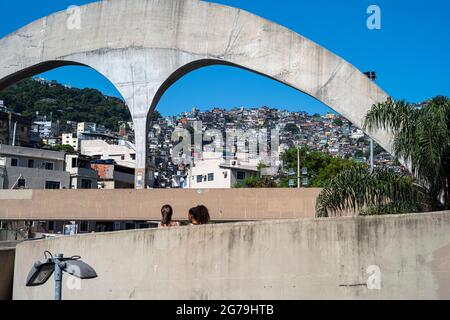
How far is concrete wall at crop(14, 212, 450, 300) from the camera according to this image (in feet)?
27.9

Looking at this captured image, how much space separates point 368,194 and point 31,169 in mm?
34734

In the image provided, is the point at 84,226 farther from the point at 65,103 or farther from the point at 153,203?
the point at 65,103

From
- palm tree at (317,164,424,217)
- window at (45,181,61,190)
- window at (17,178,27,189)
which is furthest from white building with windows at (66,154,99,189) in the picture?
palm tree at (317,164,424,217)

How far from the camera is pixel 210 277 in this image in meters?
9.07

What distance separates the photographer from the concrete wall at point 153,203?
19.7 meters

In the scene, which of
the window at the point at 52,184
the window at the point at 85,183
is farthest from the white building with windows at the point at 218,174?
the window at the point at 52,184

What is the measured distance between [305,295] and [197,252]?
1.65m

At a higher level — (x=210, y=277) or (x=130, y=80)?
(x=130, y=80)

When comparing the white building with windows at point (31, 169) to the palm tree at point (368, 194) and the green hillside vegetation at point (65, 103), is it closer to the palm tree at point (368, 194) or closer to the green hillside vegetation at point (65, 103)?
the palm tree at point (368, 194)

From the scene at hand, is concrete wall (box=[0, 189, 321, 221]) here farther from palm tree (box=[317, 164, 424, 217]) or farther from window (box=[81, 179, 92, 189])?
window (box=[81, 179, 92, 189])

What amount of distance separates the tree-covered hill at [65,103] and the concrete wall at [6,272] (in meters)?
138

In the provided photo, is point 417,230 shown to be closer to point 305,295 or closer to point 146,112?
point 305,295
